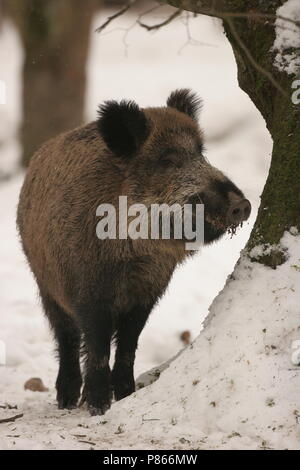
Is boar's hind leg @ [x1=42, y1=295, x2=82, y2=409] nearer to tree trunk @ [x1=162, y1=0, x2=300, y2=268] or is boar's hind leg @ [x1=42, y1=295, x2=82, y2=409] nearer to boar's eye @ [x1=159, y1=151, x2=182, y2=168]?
boar's eye @ [x1=159, y1=151, x2=182, y2=168]

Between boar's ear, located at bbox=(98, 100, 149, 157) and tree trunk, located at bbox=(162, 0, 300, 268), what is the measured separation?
80cm

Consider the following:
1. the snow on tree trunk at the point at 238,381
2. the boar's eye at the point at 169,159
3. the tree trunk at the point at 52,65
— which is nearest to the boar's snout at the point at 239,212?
the snow on tree trunk at the point at 238,381

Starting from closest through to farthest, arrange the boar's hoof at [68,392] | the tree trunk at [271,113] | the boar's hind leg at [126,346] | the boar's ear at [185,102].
Answer: the tree trunk at [271,113], the boar's hind leg at [126,346], the boar's ear at [185,102], the boar's hoof at [68,392]

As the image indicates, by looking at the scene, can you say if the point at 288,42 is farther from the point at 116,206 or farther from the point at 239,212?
the point at 116,206

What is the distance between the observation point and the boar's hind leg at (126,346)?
6.53 metres

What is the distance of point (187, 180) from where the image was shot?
6031 mm

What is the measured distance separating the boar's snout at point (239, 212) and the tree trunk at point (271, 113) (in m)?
0.16

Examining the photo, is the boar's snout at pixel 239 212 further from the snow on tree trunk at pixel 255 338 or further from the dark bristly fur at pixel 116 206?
the snow on tree trunk at pixel 255 338

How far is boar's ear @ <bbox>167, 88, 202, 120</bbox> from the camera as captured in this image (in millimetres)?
6879

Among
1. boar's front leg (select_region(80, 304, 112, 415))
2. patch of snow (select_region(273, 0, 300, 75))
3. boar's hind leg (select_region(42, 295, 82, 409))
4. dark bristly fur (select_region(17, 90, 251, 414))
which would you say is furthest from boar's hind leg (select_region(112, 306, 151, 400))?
patch of snow (select_region(273, 0, 300, 75))

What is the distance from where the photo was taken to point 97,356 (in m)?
6.25

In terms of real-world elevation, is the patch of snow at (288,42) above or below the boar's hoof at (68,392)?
above

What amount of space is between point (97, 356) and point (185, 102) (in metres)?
2.13
